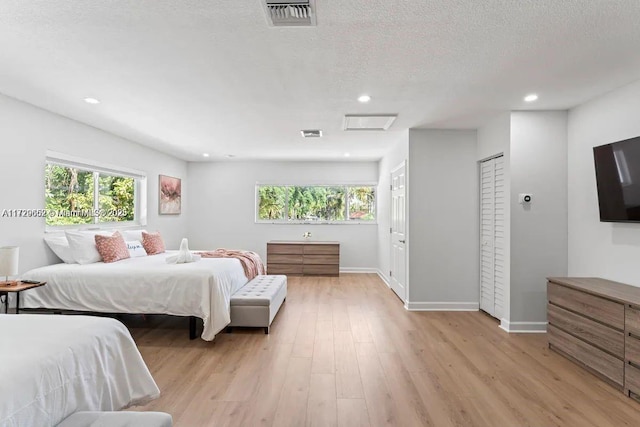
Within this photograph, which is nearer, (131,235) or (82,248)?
(82,248)

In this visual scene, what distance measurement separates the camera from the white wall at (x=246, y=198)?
772 cm

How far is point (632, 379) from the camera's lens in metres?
2.42

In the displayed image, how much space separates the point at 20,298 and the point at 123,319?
1.03 m

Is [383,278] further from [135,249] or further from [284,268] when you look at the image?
[135,249]

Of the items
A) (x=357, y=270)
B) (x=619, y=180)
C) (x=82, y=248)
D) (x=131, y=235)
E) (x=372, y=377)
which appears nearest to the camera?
(x=372, y=377)

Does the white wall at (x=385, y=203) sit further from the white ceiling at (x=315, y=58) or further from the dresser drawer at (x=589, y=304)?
the dresser drawer at (x=589, y=304)

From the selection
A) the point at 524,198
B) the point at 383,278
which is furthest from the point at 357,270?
the point at 524,198

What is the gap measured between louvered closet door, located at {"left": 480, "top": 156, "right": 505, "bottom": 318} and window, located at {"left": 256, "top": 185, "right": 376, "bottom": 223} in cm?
338

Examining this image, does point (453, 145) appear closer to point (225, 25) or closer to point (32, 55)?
point (225, 25)

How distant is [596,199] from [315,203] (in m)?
5.28

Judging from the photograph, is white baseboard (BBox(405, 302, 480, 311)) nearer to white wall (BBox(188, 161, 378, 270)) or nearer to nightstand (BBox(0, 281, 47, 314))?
white wall (BBox(188, 161, 378, 270))

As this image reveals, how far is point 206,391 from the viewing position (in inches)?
98.5

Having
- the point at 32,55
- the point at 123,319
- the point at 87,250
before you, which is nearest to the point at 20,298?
the point at 87,250

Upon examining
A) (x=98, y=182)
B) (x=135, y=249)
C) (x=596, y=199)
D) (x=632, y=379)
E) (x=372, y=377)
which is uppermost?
(x=98, y=182)
